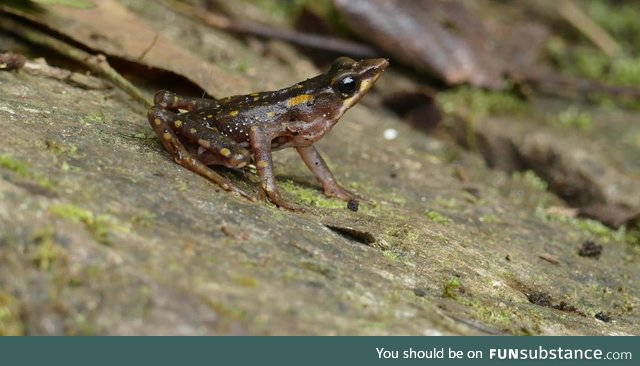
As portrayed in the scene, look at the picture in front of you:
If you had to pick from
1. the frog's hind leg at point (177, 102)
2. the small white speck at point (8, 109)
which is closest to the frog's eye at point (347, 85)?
the frog's hind leg at point (177, 102)

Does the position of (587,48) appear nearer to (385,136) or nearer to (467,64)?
(467,64)

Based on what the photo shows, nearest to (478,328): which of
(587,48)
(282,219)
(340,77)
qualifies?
(282,219)

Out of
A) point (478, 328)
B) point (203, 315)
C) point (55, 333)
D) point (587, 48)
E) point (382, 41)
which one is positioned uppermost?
point (587, 48)

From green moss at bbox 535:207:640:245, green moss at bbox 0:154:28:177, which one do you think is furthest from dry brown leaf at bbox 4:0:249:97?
green moss at bbox 535:207:640:245

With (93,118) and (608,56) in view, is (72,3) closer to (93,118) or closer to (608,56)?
(93,118)

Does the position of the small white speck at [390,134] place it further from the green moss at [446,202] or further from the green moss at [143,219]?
the green moss at [143,219]

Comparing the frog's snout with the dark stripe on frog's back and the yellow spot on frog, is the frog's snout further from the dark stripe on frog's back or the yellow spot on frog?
the yellow spot on frog
